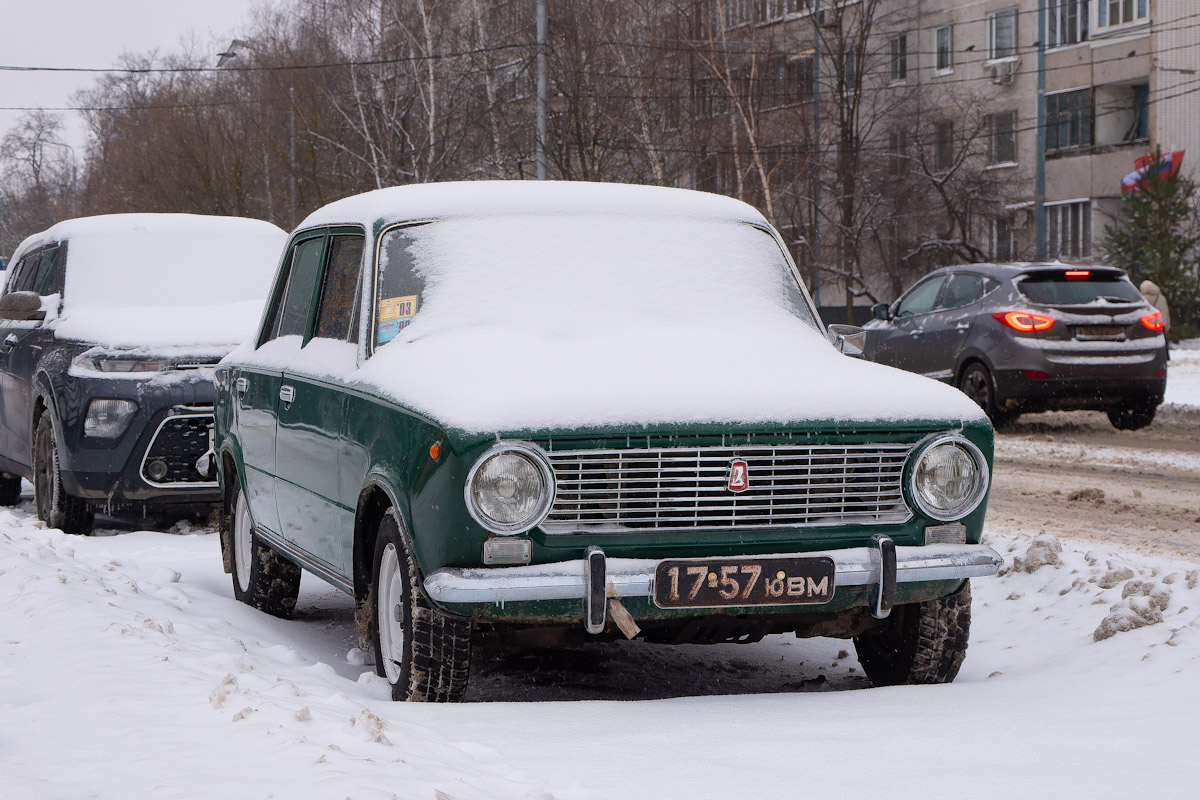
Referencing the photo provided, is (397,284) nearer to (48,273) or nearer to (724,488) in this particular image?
(724,488)

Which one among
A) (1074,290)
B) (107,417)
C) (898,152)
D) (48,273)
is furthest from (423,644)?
(898,152)

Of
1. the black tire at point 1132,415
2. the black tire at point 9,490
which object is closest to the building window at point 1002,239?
the black tire at point 1132,415

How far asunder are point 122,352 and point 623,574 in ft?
17.5

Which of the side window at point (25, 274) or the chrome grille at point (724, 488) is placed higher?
the side window at point (25, 274)

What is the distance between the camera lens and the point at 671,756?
3.71m

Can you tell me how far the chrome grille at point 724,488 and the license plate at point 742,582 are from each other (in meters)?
0.12

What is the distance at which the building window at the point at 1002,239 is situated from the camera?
42906 millimetres

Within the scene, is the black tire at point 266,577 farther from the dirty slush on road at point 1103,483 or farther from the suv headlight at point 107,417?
the dirty slush on road at point 1103,483

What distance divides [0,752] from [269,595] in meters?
3.01

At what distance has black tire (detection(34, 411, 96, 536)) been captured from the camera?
8.77 m

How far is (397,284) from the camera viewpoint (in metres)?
5.18

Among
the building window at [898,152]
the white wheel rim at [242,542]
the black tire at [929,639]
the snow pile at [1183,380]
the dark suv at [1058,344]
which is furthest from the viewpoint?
the building window at [898,152]

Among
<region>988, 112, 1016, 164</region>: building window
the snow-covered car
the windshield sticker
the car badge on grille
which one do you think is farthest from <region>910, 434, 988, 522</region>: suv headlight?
<region>988, 112, 1016, 164</region>: building window

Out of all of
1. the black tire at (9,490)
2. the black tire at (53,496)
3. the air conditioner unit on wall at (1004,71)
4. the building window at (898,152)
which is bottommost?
the black tire at (9,490)
